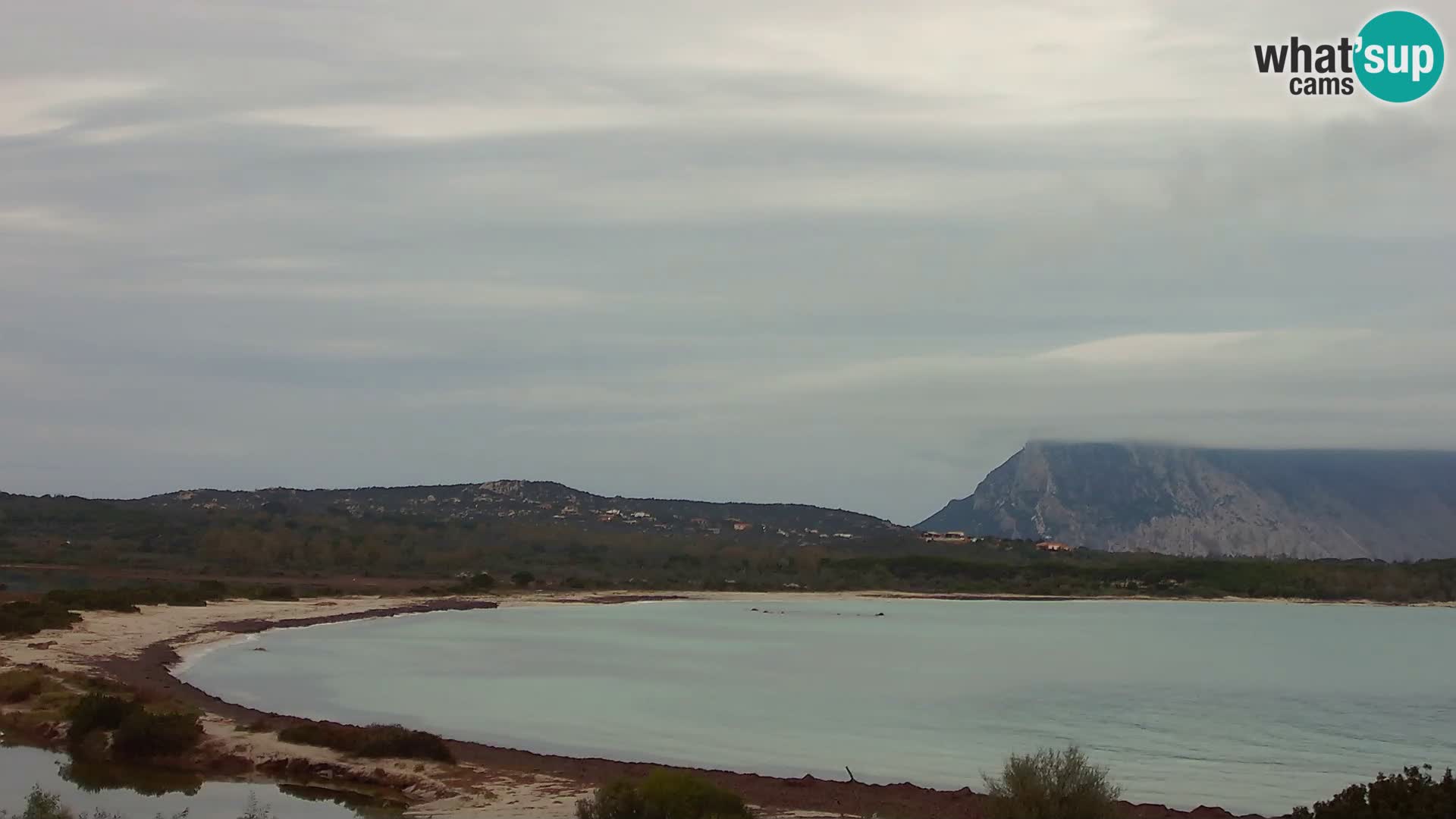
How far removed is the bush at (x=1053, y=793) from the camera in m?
15.6

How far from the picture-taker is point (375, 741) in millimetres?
21344

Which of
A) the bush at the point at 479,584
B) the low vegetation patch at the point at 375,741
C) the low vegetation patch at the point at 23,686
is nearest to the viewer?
the low vegetation patch at the point at 375,741

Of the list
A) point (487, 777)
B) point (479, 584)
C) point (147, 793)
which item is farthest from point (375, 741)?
point (479, 584)

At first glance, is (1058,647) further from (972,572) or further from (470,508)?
(470,508)

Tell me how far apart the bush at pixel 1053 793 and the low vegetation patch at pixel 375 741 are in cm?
878

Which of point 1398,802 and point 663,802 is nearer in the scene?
point 1398,802

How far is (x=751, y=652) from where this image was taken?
52000 mm

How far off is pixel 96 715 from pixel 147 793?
362 centimetres

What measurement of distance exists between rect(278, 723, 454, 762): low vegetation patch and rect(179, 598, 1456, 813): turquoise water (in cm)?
328

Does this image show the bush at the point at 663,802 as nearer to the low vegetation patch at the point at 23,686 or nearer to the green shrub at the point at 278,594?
the low vegetation patch at the point at 23,686

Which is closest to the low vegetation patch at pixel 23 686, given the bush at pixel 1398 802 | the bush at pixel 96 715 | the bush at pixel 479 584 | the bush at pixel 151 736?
the bush at pixel 96 715

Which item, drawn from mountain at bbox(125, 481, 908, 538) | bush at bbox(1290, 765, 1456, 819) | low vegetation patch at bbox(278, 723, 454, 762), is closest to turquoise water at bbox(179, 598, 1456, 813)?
low vegetation patch at bbox(278, 723, 454, 762)

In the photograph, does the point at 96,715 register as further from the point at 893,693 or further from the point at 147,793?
the point at 893,693

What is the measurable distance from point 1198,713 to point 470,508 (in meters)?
122
